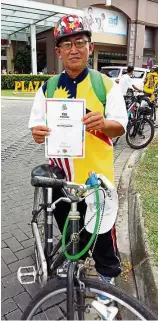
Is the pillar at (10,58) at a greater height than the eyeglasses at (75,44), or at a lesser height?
greater

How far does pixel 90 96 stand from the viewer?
175cm

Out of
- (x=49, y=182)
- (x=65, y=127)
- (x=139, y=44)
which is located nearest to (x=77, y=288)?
(x=49, y=182)

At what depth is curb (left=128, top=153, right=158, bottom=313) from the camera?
221 cm

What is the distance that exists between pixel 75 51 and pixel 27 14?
67.3 feet

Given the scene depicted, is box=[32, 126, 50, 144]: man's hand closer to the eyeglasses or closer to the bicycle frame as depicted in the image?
the bicycle frame

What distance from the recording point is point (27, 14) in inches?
790

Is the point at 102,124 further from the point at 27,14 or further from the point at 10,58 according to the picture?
the point at 10,58

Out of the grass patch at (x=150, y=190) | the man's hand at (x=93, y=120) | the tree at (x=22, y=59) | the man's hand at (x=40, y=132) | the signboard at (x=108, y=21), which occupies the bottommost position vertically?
the grass patch at (x=150, y=190)

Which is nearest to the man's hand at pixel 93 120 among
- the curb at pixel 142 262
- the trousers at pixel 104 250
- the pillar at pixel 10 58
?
the trousers at pixel 104 250

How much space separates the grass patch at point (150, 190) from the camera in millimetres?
2774

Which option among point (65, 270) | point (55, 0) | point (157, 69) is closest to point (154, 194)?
point (65, 270)

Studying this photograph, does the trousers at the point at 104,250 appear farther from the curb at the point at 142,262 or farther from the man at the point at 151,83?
the man at the point at 151,83

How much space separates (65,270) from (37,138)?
27.4 inches

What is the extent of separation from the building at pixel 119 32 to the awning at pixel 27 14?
2422mm
